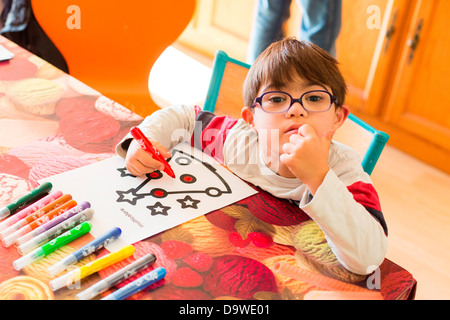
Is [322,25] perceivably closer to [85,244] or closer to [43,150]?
[43,150]

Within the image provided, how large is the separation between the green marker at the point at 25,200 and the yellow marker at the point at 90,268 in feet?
0.54

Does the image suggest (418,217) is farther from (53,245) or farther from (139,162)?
(53,245)

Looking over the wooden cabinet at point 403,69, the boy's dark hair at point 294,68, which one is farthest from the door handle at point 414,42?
the boy's dark hair at point 294,68

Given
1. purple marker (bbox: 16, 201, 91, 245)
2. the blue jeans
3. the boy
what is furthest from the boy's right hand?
the blue jeans

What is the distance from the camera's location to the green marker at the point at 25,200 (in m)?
0.72

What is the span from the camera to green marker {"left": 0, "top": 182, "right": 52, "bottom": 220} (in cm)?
72

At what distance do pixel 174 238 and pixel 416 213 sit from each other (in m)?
1.45

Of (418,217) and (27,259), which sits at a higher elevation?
(27,259)

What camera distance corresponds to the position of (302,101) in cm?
84

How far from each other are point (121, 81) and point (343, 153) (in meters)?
0.95

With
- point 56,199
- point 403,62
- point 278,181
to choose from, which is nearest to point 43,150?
point 56,199

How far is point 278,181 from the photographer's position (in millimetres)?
907

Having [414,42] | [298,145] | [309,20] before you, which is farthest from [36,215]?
[414,42]

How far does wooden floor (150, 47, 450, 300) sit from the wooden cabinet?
0.40ft
